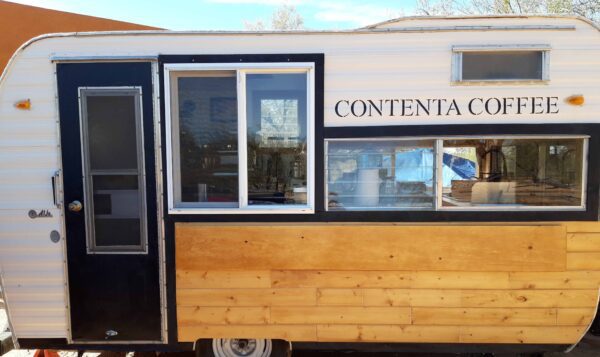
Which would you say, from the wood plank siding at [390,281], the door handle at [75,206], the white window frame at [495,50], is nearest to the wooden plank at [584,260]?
the wood plank siding at [390,281]

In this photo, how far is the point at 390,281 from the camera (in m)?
2.98

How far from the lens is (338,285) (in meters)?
2.98

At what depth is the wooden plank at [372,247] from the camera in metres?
2.93

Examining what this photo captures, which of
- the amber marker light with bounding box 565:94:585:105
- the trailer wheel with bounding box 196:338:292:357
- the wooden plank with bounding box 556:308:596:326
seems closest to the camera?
the amber marker light with bounding box 565:94:585:105

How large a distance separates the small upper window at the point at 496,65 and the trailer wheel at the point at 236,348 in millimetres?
2492

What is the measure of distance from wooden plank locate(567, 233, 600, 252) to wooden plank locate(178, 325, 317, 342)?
205cm

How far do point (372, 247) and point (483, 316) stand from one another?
1.00 m

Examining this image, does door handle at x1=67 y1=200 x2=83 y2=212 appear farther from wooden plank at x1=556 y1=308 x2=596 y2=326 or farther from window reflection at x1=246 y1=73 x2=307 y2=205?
wooden plank at x1=556 y1=308 x2=596 y2=326

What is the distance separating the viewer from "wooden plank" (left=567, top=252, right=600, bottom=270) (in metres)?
2.92

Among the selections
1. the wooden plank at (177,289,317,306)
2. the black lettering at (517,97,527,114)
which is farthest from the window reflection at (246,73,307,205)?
the black lettering at (517,97,527,114)

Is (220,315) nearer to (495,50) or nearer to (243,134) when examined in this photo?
(243,134)

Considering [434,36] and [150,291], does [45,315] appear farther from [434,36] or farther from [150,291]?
[434,36]

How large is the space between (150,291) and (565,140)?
3368mm

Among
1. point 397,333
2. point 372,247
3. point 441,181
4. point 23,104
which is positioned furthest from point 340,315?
point 23,104
